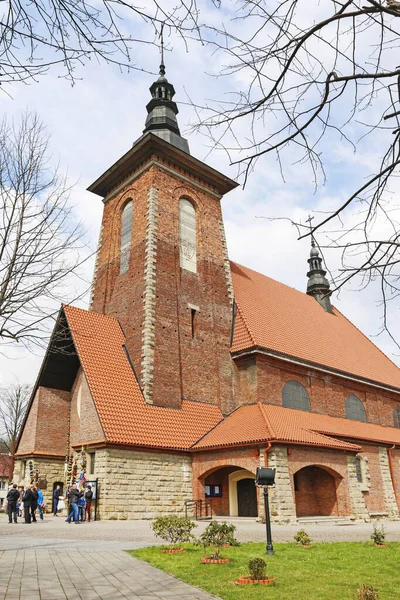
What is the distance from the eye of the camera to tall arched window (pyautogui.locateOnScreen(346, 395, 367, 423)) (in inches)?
979

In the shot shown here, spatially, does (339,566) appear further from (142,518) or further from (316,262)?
(316,262)

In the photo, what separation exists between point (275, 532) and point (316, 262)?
26206 millimetres

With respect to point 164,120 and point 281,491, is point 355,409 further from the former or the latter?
point 164,120

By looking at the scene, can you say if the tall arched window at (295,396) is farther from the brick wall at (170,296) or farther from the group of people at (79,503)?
the group of people at (79,503)

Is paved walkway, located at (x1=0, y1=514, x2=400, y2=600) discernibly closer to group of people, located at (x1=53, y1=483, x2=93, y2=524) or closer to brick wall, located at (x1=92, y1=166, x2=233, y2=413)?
group of people, located at (x1=53, y1=483, x2=93, y2=524)

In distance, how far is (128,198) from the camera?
949 inches

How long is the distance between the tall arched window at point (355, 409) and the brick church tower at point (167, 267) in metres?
7.55

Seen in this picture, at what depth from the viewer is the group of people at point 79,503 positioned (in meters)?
14.6

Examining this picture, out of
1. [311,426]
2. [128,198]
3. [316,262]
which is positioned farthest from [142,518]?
[316,262]

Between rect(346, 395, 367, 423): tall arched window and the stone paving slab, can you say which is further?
rect(346, 395, 367, 423): tall arched window

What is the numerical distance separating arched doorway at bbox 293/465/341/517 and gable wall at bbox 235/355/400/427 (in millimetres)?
3150

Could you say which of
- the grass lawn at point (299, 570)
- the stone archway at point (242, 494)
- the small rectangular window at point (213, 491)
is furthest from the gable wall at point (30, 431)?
the grass lawn at point (299, 570)

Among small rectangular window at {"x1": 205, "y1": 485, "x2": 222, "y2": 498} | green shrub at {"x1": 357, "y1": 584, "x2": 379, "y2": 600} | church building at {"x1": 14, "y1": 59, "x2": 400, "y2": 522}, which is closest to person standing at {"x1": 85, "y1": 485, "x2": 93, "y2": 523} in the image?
church building at {"x1": 14, "y1": 59, "x2": 400, "y2": 522}

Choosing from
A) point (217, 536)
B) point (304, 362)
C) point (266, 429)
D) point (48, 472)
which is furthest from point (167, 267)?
point (217, 536)
